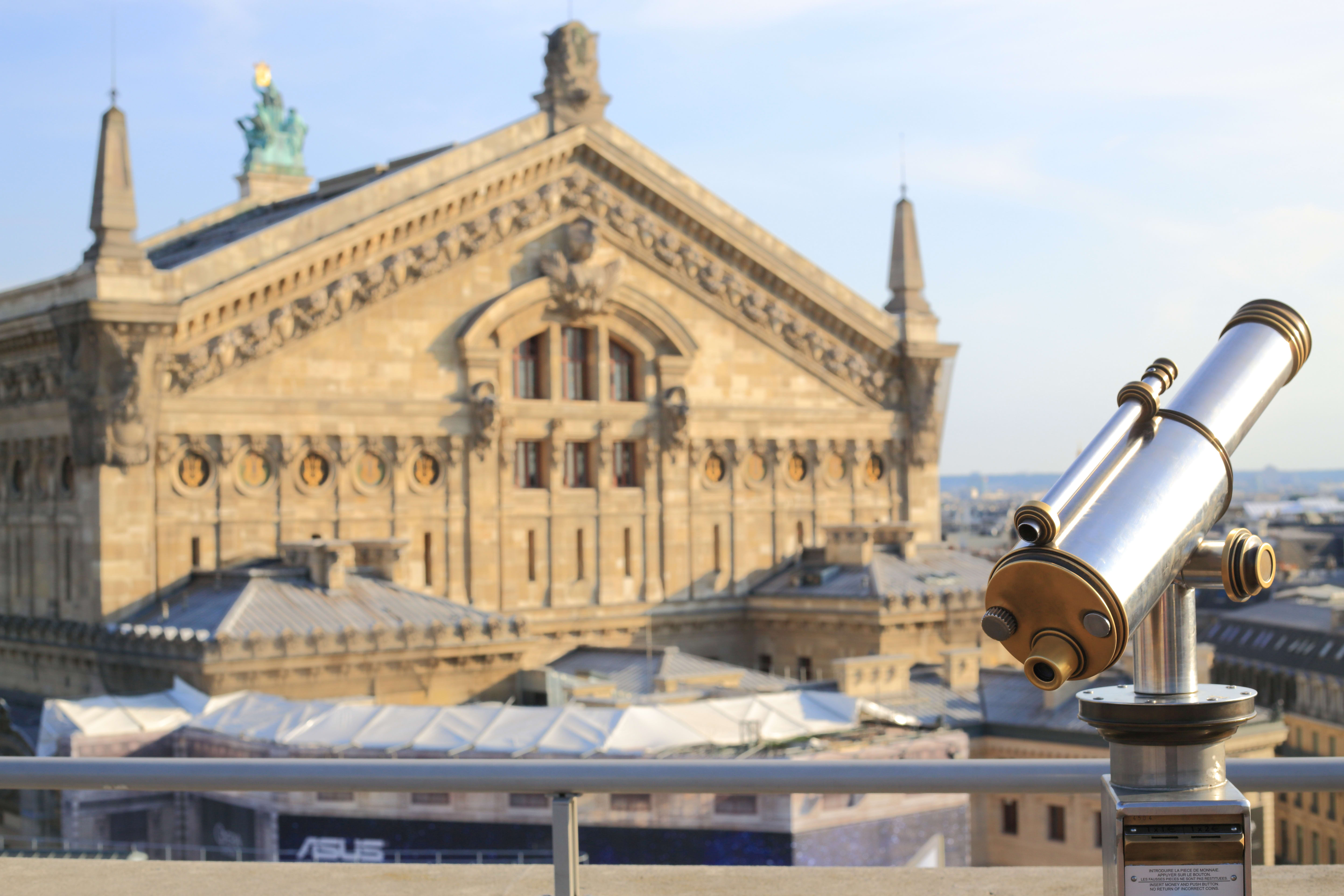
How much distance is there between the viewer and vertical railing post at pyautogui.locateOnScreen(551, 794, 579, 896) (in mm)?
7016

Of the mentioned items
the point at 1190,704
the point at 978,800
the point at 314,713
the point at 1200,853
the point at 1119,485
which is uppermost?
the point at 1119,485

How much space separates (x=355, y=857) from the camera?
27453 millimetres

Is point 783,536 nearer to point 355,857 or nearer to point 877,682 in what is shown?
point 877,682

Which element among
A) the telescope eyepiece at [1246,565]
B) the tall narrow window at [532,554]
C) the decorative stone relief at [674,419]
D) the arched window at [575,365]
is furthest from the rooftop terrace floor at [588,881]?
the decorative stone relief at [674,419]

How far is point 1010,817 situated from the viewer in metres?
35.7

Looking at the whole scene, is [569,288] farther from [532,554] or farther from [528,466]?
[532,554]

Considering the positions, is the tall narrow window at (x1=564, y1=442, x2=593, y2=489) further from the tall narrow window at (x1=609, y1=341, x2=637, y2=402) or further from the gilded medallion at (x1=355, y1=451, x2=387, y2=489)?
the gilded medallion at (x1=355, y1=451, x2=387, y2=489)

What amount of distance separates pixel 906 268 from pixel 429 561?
1682 cm

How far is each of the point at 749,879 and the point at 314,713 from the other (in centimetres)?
2452

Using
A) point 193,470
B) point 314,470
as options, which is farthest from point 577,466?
point 193,470

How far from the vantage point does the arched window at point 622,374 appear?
147 ft

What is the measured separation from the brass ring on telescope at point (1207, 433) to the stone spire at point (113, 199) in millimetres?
33385

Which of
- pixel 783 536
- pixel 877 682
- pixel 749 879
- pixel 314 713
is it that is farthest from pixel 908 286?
pixel 749 879

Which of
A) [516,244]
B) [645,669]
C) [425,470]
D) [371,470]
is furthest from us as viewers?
[516,244]
